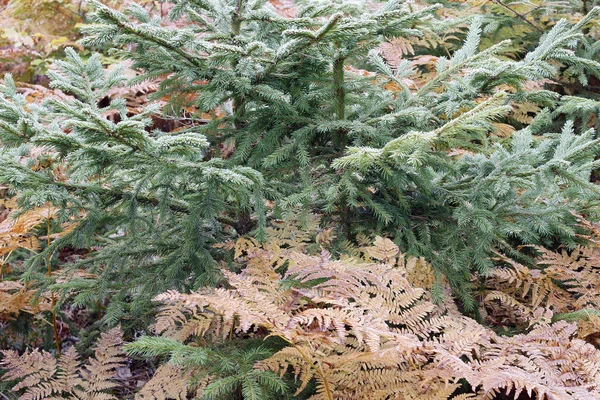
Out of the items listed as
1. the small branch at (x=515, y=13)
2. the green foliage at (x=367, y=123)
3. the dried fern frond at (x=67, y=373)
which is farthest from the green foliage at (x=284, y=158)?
the small branch at (x=515, y=13)

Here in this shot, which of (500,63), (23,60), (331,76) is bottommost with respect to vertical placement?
(23,60)

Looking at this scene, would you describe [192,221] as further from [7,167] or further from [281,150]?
[7,167]

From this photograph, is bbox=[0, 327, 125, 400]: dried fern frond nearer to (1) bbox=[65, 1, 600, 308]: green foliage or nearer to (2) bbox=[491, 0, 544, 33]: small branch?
(1) bbox=[65, 1, 600, 308]: green foliage

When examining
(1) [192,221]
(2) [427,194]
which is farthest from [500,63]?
(1) [192,221]

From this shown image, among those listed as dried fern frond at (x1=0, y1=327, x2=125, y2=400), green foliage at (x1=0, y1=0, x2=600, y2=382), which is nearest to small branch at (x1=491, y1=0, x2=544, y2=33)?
green foliage at (x1=0, y1=0, x2=600, y2=382)

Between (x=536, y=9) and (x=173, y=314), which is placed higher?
(x=536, y=9)

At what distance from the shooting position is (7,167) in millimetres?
1895

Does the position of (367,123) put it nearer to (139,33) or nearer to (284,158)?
(284,158)

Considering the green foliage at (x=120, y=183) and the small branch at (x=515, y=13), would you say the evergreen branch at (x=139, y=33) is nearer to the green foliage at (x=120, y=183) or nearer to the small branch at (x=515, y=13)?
the green foliage at (x=120, y=183)

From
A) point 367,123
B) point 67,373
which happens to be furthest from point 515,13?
point 67,373

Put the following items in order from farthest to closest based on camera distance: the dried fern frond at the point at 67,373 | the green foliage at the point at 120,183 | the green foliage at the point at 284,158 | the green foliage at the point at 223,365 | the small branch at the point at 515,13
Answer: the small branch at the point at 515,13
the dried fern frond at the point at 67,373
the green foliage at the point at 284,158
the green foliage at the point at 120,183
the green foliage at the point at 223,365

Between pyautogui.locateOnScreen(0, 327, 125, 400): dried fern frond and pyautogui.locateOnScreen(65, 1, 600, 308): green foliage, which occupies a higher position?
pyautogui.locateOnScreen(65, 1, 600, 308): green foliage

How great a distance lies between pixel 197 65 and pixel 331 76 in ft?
1.85

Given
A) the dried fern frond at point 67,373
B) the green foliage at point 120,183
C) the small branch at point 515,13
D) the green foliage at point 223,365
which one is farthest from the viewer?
the small branch at point 515,13
